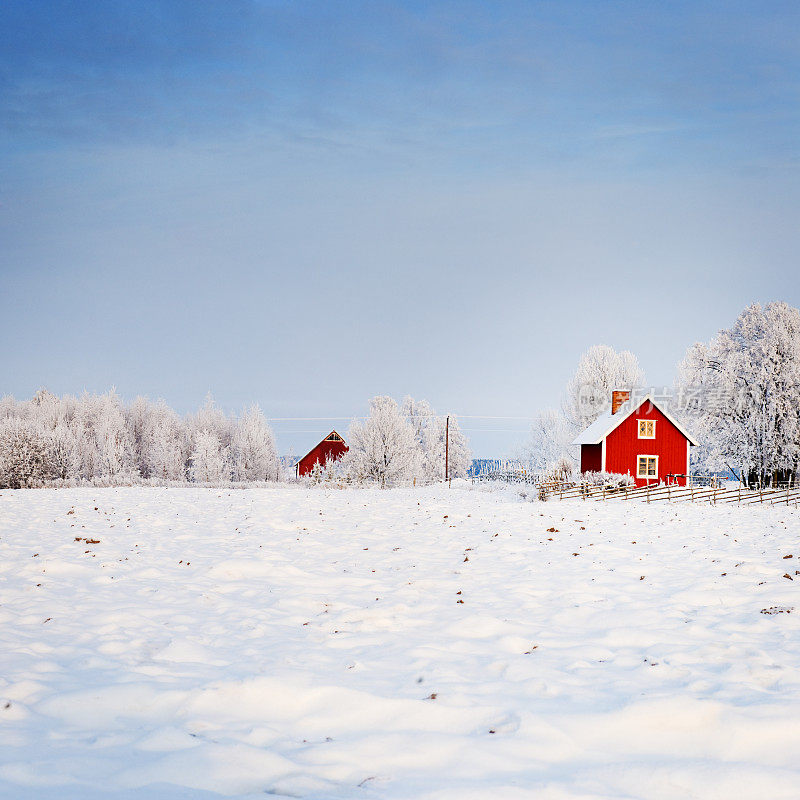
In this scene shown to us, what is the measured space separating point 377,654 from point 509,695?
145 cm

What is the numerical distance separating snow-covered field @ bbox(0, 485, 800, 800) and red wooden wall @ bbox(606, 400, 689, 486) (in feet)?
89.1

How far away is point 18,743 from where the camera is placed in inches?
153

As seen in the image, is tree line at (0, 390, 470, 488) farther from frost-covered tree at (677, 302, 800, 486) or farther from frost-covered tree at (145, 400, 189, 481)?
frost-covered tree at (677, 302, 800, 486)

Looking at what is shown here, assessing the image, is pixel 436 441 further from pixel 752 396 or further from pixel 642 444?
pixel 752 396

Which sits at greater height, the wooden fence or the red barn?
the red barn

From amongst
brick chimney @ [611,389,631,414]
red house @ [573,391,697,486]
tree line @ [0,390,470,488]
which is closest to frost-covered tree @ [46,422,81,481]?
tree line @ [0,390,470,488]

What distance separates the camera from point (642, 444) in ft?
126

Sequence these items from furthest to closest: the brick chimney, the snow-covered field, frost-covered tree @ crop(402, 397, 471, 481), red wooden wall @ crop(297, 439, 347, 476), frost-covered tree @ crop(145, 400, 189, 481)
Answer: frost-covered tree @ crop(402, 397, 471, 481) → red wooden wall @ crop(297, 439, 347, 476) → frost-covered tree @ crop(145, 400, 189, 481) → the brick chimney → the snow-covered field

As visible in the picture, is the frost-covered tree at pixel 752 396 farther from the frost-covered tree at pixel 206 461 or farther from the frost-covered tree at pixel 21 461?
the frost-covered tree at pixel 21 461

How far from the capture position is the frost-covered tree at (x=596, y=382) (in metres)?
50.3

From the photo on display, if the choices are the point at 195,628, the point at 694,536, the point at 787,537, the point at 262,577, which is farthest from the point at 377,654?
the point at 787,537

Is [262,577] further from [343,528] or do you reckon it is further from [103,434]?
[103,434]

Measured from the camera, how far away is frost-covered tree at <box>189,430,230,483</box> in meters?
51.4

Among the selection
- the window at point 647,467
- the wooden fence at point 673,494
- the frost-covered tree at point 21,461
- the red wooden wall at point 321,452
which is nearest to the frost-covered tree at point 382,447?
the wooden fence at point 673,494
